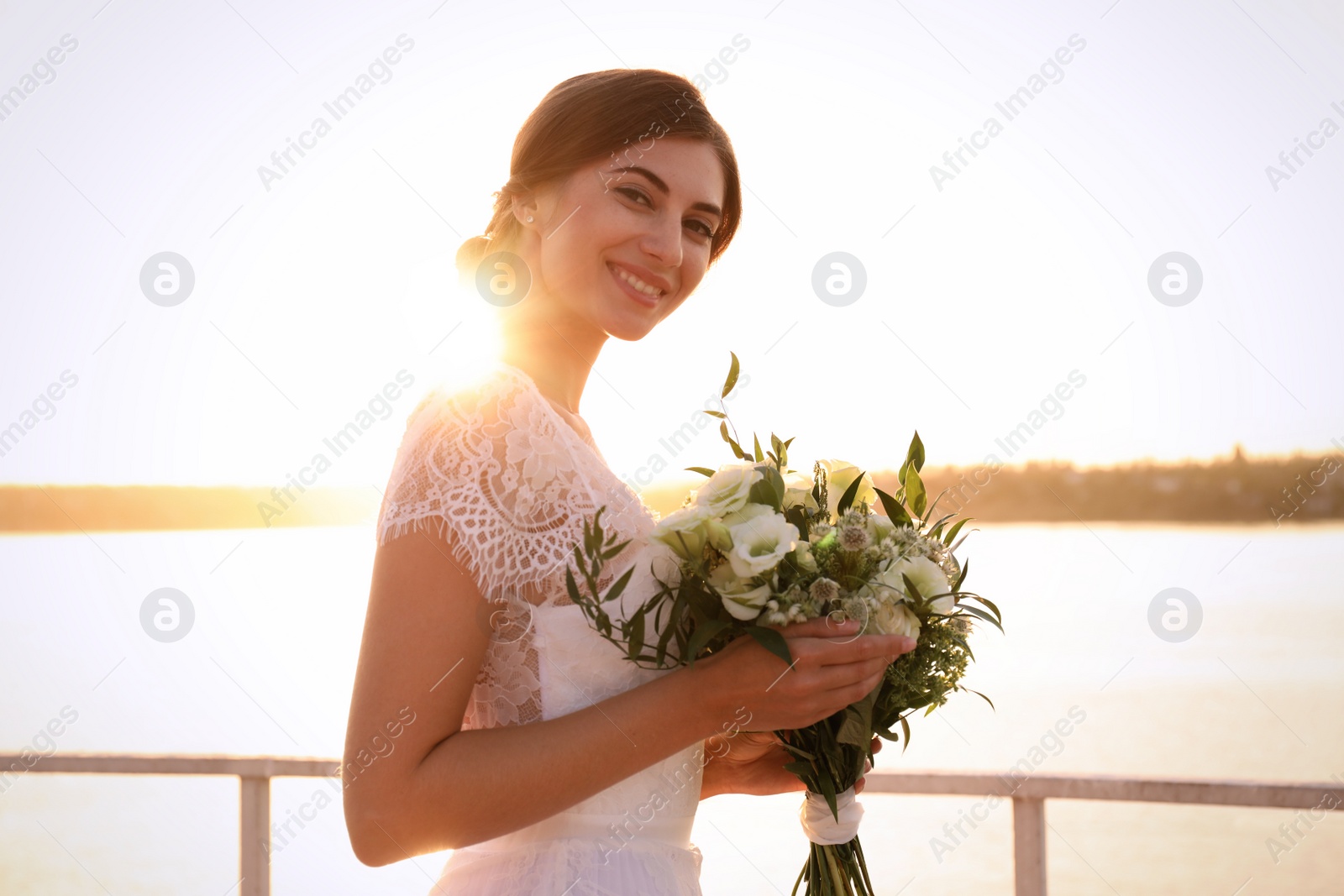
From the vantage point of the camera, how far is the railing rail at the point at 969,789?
2191 millimetres

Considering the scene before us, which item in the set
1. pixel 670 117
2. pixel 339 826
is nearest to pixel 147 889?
pixel 339 826

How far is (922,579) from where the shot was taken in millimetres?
1553

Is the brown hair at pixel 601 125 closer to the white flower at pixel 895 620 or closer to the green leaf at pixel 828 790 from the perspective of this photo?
the white flower at pixel 895 620

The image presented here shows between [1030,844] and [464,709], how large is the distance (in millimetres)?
1734

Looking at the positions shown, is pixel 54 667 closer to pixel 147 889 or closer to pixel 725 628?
pixel 147 889

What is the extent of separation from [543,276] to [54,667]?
80.8 ft

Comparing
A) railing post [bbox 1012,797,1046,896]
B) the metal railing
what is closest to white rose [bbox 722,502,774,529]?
the metal railing

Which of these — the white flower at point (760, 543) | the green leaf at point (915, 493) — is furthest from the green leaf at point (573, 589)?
the green leaf at point (915, 493)

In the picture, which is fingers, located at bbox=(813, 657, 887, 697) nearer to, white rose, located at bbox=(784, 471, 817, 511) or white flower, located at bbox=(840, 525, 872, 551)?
white flower, located at bbox=(840, 525, 872, 551)

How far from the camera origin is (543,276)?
73.6 inches

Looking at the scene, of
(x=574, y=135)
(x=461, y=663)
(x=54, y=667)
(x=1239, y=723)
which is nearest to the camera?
(x=461, y=663)

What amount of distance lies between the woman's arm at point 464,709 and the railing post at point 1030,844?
4.12 ft

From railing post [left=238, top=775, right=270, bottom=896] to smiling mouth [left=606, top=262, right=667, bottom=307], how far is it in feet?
6.43

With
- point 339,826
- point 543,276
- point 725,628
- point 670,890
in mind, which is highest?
point 543,276
